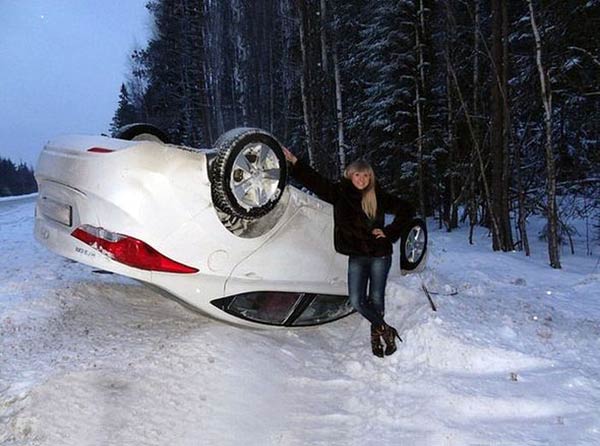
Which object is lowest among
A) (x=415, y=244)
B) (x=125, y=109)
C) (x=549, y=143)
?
(x=415, y=244)

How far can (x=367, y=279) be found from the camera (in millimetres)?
3656

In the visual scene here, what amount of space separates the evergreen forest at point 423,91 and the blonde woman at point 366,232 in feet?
15.2

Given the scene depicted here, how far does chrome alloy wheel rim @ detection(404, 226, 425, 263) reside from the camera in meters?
4.64

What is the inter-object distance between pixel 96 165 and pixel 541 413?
3083 millimetres

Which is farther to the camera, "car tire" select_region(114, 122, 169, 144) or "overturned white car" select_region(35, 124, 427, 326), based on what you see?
"car tire" select_region(114, 122, 169, 144)

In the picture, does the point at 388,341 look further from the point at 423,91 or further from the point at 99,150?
the point at 423,91

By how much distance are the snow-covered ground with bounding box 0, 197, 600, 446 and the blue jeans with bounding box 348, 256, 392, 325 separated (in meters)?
0.35

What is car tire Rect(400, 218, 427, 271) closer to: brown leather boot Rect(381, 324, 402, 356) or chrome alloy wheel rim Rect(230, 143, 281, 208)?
brown leather boot Rect(381, 324, 402, 356)

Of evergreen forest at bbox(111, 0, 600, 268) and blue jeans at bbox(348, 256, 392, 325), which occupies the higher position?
evergreen forest at bbox(111, 0, 600, 268)

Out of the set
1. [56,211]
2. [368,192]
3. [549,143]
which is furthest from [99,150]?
[549,143]

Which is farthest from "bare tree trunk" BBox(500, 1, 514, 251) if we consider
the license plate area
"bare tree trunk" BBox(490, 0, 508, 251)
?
the license plate area

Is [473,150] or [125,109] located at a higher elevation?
[125,109]

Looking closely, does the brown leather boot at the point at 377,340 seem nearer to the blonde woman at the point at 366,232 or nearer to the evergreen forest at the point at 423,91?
the blonde woman at the point at 366,232

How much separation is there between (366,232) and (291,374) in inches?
46.0
